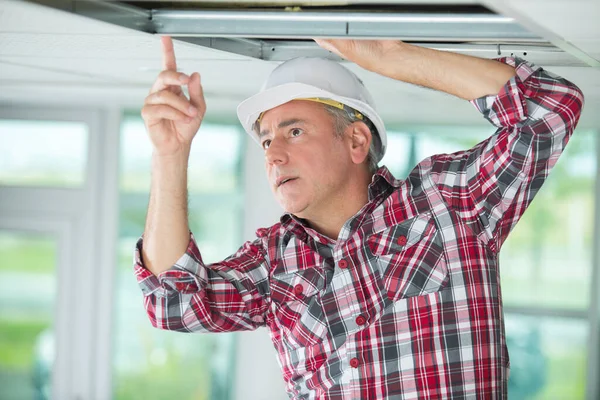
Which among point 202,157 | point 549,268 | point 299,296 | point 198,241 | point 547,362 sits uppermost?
point 202,157

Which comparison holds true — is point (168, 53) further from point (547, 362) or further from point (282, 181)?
point (547, 362)

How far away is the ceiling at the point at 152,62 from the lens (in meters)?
1.22

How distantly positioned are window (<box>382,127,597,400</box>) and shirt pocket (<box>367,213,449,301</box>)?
267 cm

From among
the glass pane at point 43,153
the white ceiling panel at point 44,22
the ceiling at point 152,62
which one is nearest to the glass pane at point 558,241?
the ceiling at point 152,62

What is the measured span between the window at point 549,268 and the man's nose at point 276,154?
2651 mm

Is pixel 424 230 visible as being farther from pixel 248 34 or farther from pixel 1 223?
pixel 1 223

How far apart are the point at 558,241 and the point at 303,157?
2.99 meters

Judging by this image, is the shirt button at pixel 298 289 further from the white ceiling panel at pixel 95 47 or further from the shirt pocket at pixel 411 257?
the white ceiling panel at pixel 95 47

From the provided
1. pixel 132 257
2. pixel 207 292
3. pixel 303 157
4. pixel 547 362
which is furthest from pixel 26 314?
pixel 303 157

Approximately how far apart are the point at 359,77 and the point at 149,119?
28.0 inches

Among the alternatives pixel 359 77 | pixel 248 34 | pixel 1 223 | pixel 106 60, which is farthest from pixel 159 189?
pixel 1 223

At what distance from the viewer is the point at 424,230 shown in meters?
1.89

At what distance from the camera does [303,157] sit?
6.49 feet

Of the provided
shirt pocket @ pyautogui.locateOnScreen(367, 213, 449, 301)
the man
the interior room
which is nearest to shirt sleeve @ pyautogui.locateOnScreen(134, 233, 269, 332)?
the man
